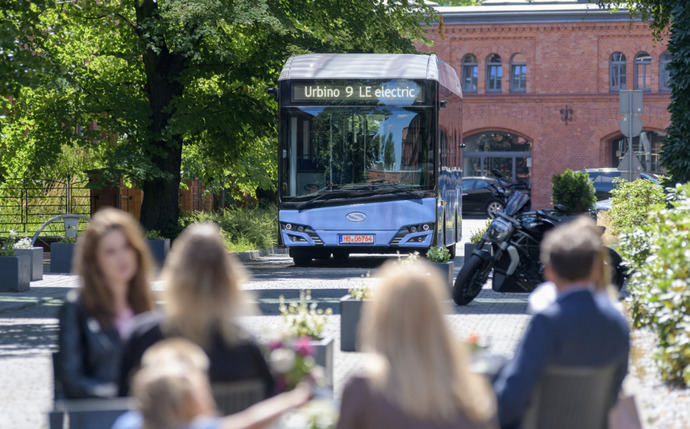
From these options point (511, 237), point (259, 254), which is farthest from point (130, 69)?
point (511, 237)

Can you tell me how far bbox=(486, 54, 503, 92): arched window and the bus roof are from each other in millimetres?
34382

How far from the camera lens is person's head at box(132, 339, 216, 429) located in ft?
10.0

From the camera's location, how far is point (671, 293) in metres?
7.78

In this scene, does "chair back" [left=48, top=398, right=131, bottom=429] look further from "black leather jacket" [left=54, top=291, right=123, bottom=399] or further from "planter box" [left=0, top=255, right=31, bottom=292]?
"planter box" [left=0, top=255, right=31, bottom=292]

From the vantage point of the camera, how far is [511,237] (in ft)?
42.9

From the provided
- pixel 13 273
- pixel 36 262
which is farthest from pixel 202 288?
pixel 36 262

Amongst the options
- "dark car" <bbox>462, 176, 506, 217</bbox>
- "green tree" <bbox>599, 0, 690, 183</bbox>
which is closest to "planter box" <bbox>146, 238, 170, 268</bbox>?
"green tree" <bbox>599, 0, 690, 183</bbox>

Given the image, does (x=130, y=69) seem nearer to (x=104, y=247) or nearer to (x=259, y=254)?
(x=259, y=254)

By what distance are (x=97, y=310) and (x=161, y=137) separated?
718 inches

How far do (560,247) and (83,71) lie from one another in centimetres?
2009

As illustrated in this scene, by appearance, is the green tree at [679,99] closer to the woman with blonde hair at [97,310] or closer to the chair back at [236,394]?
A: the woman with blonde hair at [97,310]

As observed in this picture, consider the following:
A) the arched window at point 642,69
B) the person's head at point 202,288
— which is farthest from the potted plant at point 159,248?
the arched window at point 642,69

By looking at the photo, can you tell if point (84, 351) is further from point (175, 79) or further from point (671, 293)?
point (175, 79)

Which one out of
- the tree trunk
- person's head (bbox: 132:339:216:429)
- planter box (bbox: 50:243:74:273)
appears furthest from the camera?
the tree trunk
